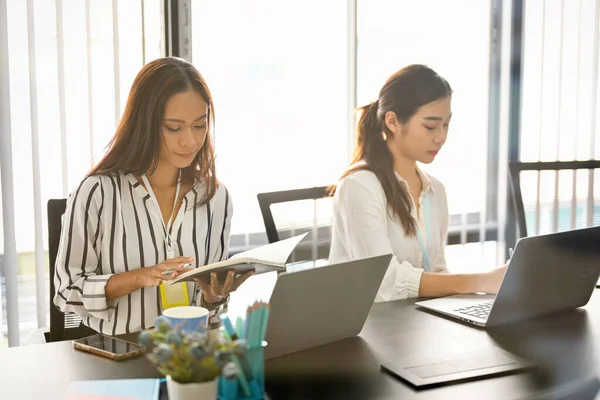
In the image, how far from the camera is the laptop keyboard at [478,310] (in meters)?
1.52

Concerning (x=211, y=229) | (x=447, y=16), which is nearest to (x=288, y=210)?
(x=211, y=229)

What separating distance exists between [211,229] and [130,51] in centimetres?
89

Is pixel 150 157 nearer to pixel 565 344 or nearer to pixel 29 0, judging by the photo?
pixel 29 0

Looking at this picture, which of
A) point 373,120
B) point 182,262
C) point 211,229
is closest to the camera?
point 182,262

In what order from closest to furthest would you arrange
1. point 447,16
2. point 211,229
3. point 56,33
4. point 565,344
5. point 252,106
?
1. point 565,344
2. point 211,229
3. point 56,33
4. point 252,106
5. point 447,16

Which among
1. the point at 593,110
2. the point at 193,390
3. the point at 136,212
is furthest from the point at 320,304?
the point at 593,110

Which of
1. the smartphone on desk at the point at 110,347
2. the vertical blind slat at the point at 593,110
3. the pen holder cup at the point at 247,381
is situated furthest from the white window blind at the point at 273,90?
the pen holder cup at the point at 247,381

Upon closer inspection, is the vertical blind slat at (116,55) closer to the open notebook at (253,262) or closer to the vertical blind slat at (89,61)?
the vertical blind slat at (89,61)

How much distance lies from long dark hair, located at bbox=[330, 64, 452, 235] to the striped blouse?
1.70 feet

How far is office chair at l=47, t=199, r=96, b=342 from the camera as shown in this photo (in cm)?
170

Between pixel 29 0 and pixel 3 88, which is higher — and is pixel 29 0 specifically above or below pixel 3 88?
above

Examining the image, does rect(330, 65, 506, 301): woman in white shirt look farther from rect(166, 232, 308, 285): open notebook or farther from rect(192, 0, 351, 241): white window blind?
rect(192, 0, 351, 241): white window blind

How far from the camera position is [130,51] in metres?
2.44

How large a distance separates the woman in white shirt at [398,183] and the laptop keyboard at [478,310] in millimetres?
320
